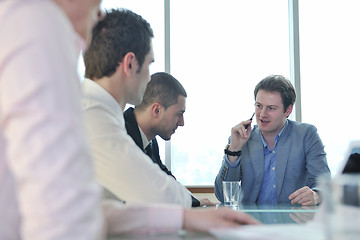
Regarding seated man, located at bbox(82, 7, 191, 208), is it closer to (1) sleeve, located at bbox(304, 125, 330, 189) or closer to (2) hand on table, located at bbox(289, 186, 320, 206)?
(2) hand on table, located at bbox(289, 186, 320, 206)

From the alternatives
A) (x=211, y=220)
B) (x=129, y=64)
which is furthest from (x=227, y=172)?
(x=211, y=220)

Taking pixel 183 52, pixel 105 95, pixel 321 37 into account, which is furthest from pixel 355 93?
pixel 105 95

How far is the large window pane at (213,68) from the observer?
4.83 metres

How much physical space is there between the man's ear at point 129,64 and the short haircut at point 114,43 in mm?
12

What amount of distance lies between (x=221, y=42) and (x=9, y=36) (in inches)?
171

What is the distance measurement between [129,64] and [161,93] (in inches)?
43.9

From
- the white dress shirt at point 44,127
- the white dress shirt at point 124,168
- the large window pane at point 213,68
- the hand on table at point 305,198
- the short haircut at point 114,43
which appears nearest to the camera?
the white dress shirt at point 44,127

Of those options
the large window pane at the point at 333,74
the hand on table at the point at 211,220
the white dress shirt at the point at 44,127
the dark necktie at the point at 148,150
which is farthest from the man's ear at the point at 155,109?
the large window pane at the point at 333,74

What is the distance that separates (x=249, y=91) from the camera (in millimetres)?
4844

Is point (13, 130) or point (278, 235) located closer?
point (13, 130)

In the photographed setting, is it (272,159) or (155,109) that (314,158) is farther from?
(155,109)

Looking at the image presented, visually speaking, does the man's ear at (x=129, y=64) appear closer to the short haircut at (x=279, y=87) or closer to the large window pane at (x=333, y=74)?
the short haircut at (x=279, y=87)

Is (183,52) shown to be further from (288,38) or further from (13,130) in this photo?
(13,130)

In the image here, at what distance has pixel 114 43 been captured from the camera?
5.68ft
